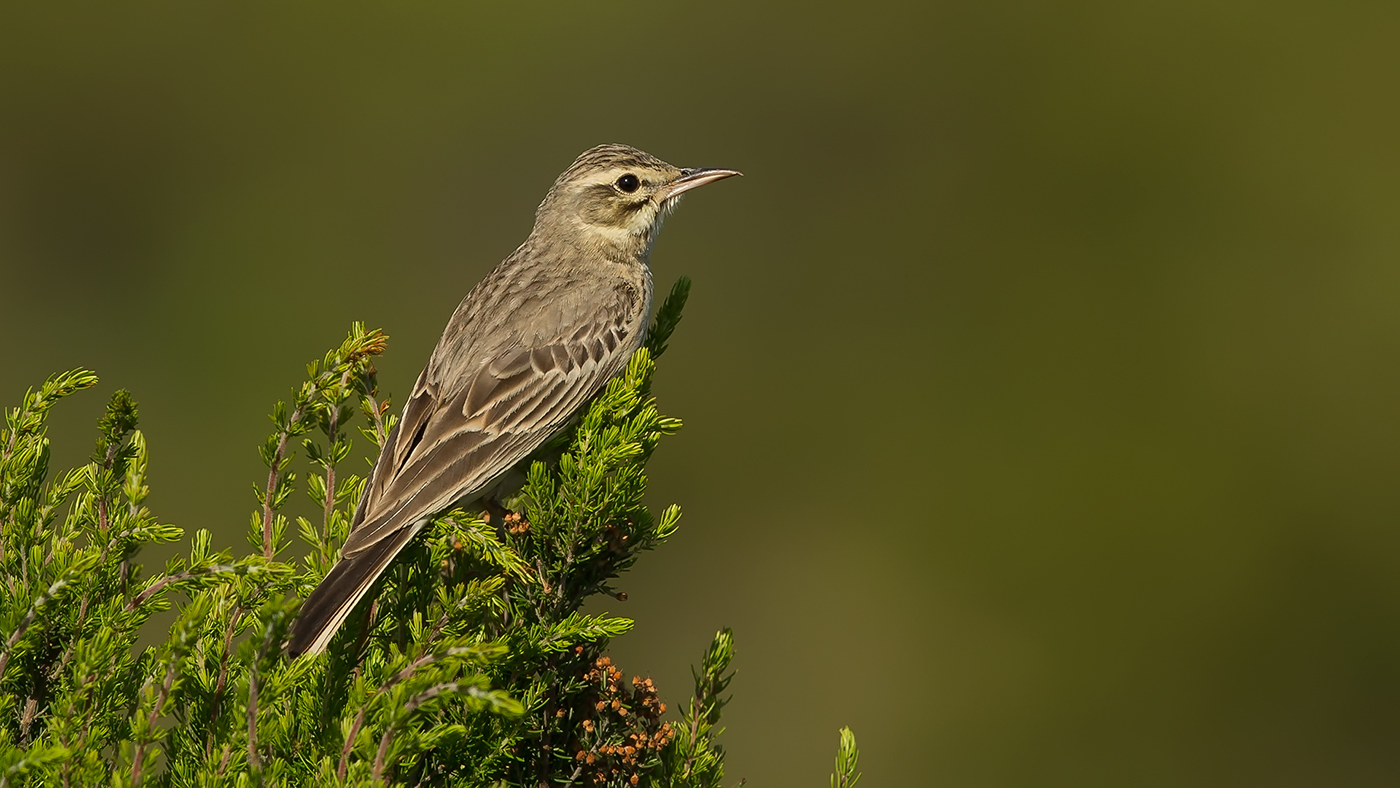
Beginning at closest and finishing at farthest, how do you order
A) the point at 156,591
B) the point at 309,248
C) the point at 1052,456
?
the point at 156,591 → the point at 1052,456 → the point at 309,248

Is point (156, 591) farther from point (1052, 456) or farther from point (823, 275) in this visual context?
point (823, 275)

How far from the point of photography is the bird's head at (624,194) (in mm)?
6695

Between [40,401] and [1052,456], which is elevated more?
[1052,456]

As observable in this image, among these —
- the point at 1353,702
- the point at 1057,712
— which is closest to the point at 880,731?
the point at 1057,712

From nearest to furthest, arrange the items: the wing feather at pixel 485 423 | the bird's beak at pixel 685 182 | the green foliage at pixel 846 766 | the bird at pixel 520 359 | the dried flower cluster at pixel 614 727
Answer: the green foliage at pixel 846 766
the dried flower cluster at pixel 614 727
the bird at pixel 520 359
the wing feather at pixel 485 423
the bird's beak at pixel 685 182

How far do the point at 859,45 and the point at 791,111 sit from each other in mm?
1277

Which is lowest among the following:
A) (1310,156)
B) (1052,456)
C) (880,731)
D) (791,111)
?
(880,731)

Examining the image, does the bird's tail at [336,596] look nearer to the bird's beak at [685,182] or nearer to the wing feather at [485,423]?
the wing feather at [485,423]

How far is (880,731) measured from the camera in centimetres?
1150

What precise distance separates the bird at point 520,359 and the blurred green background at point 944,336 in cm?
565

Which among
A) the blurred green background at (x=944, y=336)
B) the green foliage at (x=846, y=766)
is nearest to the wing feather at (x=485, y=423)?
the green foliage at (x=846, y=766)

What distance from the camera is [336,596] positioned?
3963 mm

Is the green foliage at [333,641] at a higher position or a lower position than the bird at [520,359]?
lower

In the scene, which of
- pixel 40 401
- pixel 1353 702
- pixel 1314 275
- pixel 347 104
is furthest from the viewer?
pixel 347 104
